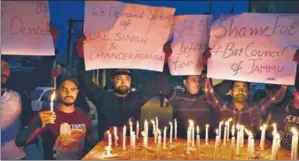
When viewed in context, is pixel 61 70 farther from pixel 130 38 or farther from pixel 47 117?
pixel 130 38

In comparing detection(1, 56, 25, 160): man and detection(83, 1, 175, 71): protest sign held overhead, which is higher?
detection(83, 1, 175, 71): protest sign held overhead

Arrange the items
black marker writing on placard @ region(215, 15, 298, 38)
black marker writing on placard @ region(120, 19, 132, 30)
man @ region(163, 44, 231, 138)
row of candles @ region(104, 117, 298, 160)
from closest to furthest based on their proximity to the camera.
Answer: row of candles @ region(104, 117, 298, 160), black marker writing on placard @ region(215, 15, 298, 38), black marker writing on placard @ region(120, 19, 132, 30), man @ region(163, 44, 231, 138)

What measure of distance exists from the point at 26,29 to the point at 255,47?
62.5 inches

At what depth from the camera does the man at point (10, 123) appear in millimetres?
2637

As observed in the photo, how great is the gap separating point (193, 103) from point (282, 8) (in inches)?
36.0

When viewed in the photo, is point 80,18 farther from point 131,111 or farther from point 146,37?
point 131,111

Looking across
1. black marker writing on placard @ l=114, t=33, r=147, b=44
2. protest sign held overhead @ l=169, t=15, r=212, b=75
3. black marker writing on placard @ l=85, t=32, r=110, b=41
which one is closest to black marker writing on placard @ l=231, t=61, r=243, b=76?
protest sign held overhead @ l=169, t=15, r=212, b=75

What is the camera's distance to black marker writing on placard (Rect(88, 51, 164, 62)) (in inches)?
105

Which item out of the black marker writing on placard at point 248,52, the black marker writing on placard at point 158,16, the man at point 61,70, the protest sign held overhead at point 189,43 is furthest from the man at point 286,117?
the man at point 61,70

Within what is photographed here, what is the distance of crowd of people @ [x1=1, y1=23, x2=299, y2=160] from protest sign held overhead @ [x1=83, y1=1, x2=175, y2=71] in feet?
0.26

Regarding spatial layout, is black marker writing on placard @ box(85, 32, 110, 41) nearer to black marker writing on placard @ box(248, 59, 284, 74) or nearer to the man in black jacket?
the man in black jacket

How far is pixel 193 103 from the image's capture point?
9.18ft

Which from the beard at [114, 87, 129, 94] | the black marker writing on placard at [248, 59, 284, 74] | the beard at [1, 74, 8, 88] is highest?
the black marker writing on placard at [248, 59, 284, 74]

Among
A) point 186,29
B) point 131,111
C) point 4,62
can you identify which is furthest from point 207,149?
point 4,62
